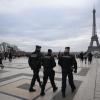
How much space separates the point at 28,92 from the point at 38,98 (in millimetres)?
895

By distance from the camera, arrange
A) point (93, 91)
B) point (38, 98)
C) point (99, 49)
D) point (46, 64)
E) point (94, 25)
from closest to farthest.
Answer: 1. point (38, 98)
2. point (46, 64)
3. point (93, 91)
4. point (99, 49)
5. point (94, 25)

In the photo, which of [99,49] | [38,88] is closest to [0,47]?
[99,49]

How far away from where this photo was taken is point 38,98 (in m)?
6.61

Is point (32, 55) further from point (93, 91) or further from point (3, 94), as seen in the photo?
point (93, 91)

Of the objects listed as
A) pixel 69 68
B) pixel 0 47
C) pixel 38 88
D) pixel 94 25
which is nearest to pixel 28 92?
pixel 38 88

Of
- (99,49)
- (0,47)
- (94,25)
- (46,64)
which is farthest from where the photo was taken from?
(94,25)

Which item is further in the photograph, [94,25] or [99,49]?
[94,25]

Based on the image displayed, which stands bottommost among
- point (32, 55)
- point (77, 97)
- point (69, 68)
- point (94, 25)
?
point (77, 97)

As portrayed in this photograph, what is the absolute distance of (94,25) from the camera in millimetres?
98875

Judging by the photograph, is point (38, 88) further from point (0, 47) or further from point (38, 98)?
point (0, 47)

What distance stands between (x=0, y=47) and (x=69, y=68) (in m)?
61.0

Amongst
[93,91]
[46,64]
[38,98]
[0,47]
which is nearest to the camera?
[38,98]

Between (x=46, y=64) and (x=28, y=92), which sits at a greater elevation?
(x=46, y=64)

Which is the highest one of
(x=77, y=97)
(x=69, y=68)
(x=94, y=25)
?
(x=94, y=25)
